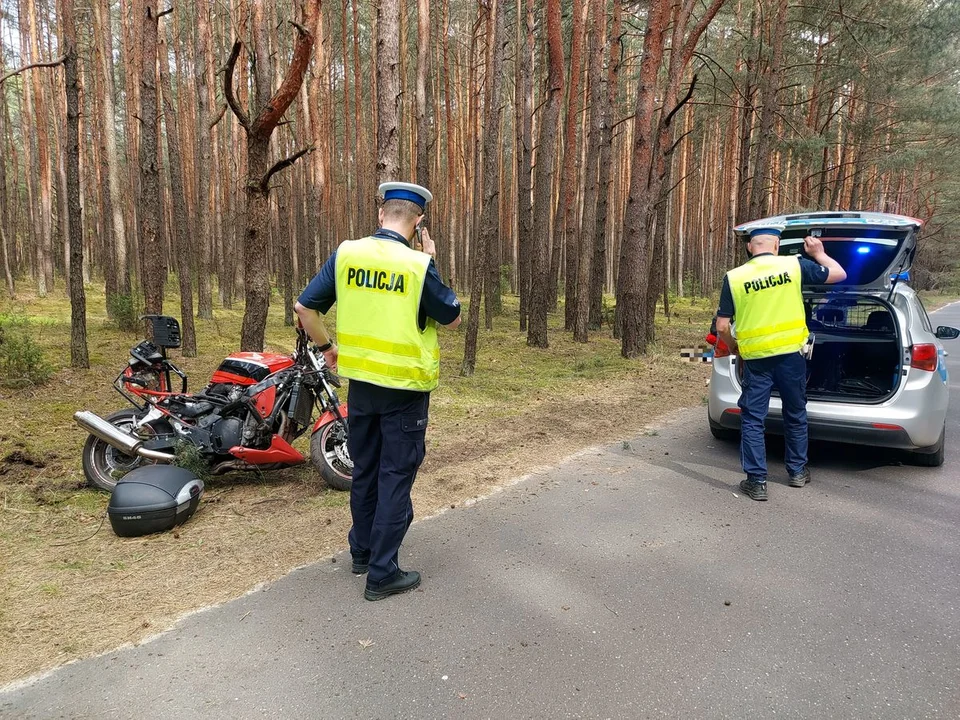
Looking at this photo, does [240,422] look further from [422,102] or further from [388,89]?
[422,102]

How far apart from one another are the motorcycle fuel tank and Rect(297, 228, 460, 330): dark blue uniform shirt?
5.62ft

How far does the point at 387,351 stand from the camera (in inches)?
119

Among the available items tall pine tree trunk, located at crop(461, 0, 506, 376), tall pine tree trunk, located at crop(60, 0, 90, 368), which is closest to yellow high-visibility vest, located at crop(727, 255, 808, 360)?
tall pine tree trunk, located at crop(461, 0, 506, 376)

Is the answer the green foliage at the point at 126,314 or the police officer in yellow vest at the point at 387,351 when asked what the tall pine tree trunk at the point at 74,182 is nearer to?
the green foliage at the point at 126,314

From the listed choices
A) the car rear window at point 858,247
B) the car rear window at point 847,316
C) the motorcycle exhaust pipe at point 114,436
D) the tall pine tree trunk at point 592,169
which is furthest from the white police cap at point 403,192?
the tall pine tree trunk at point 592,169

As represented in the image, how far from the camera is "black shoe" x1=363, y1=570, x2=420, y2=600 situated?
311 cm

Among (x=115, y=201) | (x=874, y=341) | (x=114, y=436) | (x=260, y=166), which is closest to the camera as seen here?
(x=114, y=436)

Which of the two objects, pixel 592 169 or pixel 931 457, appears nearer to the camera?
pixel 931 457

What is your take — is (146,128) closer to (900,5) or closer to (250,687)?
(250,687)

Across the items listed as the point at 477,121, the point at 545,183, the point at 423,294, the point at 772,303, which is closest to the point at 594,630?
the point at 423,294

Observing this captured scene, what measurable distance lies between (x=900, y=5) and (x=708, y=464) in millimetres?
15497

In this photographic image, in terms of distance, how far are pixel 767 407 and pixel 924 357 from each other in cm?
149

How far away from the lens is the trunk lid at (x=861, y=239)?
4.99 m

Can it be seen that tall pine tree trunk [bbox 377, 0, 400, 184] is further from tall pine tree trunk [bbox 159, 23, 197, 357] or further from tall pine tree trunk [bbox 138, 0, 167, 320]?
tall pine tree trunk [bbox 159, 23, 197, 357]
